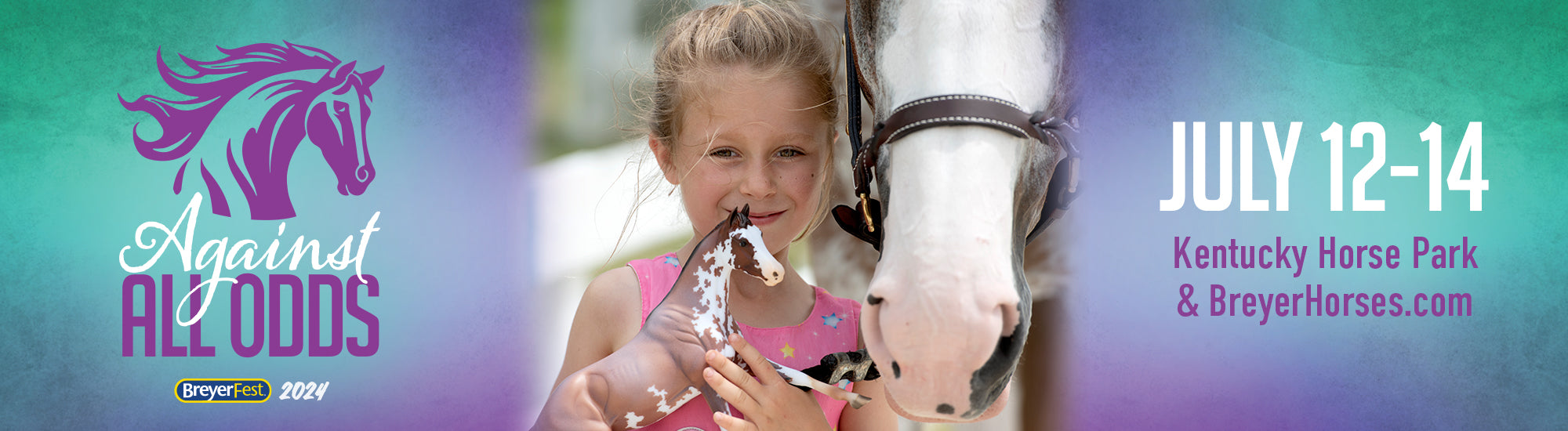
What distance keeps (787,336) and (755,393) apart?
15cm

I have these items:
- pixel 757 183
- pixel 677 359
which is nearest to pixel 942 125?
pixel 757 183

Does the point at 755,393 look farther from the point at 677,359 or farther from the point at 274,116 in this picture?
the point at 274,116

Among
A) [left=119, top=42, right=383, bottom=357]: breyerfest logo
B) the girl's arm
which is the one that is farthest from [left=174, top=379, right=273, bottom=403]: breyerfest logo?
the girl's arm

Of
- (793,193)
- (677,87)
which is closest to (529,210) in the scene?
(677,87)

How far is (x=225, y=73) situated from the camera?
1.88 metres

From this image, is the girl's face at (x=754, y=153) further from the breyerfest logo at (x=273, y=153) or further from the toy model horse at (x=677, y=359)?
the breyerfest logo at (x=273, y=153)

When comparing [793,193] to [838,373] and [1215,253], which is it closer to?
[838,373]

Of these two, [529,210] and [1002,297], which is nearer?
[1002,297]

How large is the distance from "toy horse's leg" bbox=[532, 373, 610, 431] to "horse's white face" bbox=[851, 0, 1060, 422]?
27cm

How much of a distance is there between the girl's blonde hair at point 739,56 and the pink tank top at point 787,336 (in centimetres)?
15

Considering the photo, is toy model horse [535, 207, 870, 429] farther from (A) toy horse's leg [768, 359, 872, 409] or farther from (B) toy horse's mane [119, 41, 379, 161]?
(B) toy horse's mane [119, 41, 379, 161]

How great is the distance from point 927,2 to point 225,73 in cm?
179

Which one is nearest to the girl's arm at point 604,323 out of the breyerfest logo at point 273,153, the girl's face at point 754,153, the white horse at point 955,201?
the girl's face at point 754,153

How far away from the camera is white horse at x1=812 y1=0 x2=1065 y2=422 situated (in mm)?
654
